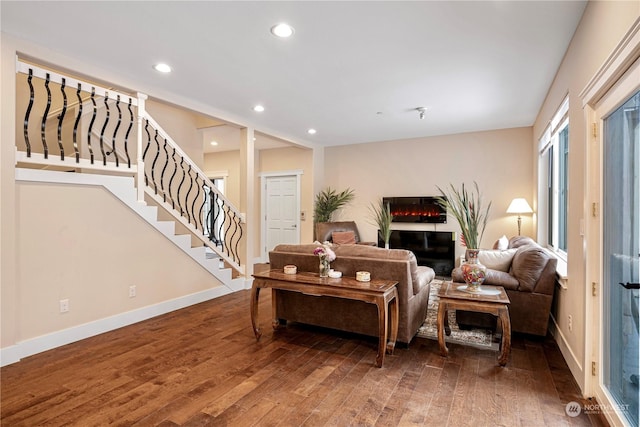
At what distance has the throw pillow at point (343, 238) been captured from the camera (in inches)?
255

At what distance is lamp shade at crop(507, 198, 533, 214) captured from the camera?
5238 millimetres

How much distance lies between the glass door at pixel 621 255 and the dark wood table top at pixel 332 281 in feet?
4.63

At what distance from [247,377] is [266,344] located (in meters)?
0.63

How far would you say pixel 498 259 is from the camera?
3578 millimetres

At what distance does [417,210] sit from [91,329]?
17.8ft

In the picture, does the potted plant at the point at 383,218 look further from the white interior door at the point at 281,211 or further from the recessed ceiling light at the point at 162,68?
the recessed ceiling light at the point at 162,68

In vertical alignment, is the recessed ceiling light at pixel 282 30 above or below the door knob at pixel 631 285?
→ above

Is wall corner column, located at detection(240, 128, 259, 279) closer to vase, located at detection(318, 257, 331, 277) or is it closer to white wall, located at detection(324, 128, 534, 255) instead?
vase, located at detection(318, 257, 331, 277)

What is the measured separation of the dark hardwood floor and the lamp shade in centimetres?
259

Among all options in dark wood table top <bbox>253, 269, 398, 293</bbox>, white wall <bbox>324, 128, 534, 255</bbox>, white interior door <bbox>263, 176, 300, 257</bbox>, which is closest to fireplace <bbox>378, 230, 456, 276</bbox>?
white wall <bbox>324, 128, 534, 255</bbox>

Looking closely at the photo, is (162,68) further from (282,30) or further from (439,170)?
(439,170)

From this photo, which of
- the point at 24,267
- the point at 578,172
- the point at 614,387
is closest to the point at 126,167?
the point at 24,267

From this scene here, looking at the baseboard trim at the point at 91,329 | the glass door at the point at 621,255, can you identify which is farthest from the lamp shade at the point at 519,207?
the baseboard trim at the point at 91,329

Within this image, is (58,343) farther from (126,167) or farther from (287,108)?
(287,108)
